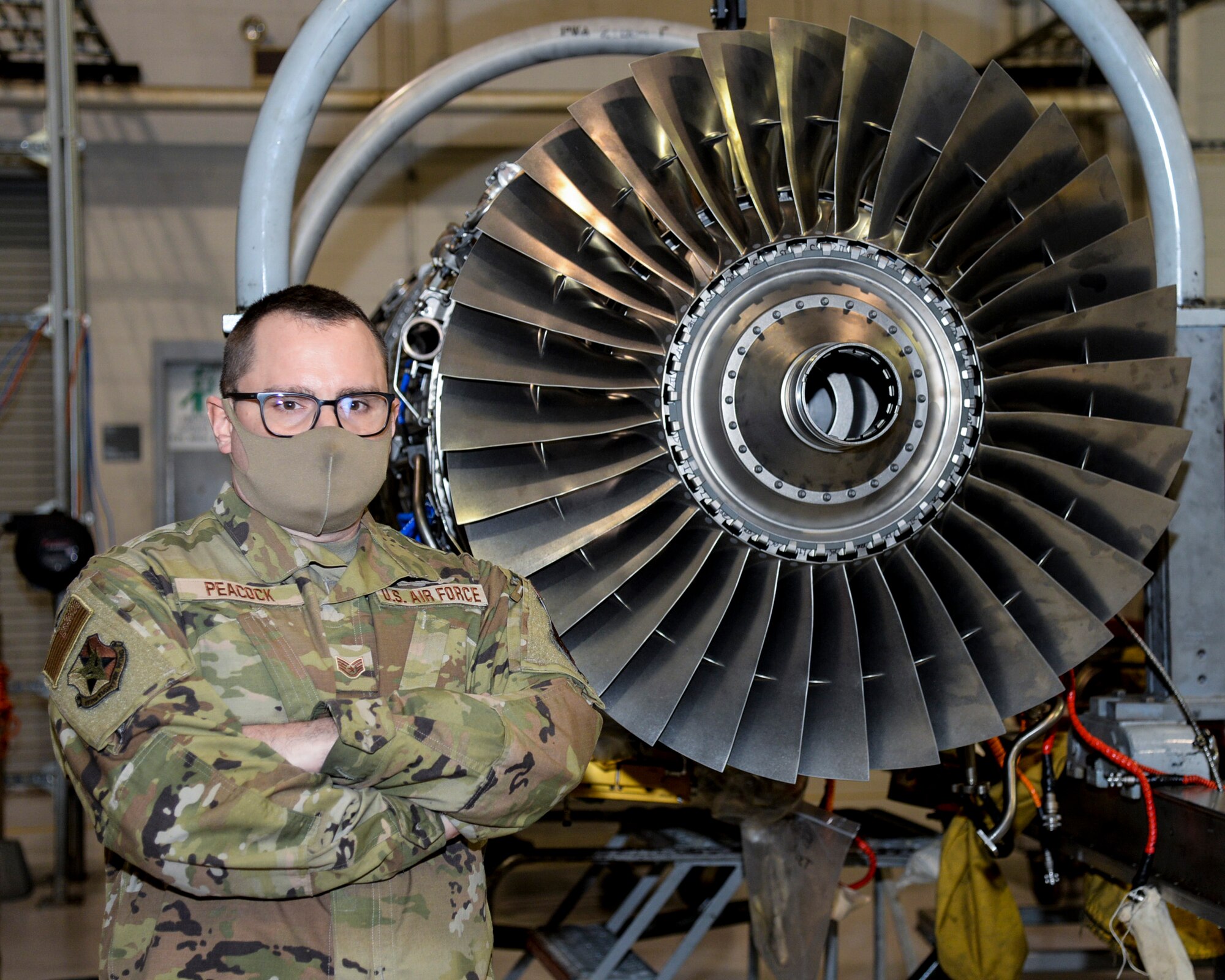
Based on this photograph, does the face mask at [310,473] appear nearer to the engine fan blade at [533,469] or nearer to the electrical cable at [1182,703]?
the engine fan blade at [533,469]

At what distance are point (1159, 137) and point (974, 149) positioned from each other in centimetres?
46

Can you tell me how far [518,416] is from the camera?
4.74ft

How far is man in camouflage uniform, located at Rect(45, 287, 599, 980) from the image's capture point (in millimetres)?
1062

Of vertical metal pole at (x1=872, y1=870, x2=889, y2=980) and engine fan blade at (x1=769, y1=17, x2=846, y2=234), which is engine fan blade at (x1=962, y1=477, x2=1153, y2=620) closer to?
engine fan blade at (x1=769, y1=17, x2=846, y2=234)


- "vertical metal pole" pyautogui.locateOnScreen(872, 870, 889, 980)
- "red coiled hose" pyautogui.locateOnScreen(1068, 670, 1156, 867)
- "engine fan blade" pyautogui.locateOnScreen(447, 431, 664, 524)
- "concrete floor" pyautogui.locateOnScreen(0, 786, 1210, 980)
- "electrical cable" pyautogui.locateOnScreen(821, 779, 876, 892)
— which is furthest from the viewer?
"concrete floor" pyautogui.locateOnScreen(0, 786, 1210, 980)

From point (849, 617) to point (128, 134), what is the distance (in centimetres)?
528

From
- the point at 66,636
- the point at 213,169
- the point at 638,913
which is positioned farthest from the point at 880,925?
the point at 213,169

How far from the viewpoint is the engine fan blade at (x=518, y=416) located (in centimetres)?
140

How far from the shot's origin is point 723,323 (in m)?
1.48

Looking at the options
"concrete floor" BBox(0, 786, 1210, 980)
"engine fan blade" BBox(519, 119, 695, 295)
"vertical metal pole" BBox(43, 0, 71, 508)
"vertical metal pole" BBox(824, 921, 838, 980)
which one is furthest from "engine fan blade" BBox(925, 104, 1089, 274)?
"vertical metal pole" BBox(43, 0, 71, 508)

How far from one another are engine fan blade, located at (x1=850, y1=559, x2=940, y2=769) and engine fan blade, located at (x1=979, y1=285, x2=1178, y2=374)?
345mm

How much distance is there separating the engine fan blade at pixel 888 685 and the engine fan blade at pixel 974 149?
468mm

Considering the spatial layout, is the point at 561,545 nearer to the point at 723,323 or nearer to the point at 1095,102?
the point at 723,323

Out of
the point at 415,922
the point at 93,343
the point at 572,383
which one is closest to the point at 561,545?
the point at 572,383
